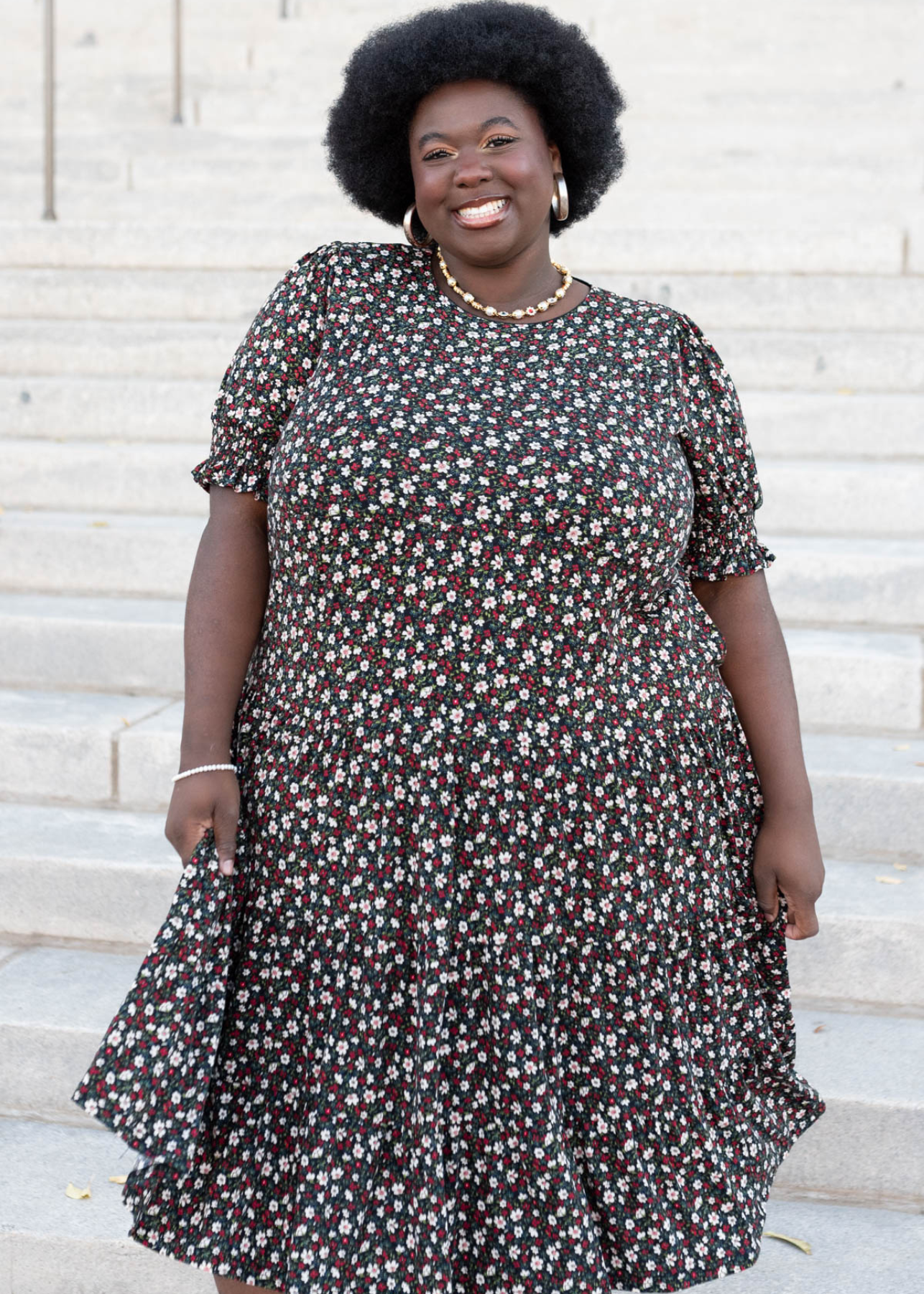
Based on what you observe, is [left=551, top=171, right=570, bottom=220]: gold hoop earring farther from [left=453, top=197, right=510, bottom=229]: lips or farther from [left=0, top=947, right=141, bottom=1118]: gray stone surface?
[left=0, top=947, right=141, bottom=1118]: gray stone surface

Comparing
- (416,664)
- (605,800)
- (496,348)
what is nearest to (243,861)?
(416,664)

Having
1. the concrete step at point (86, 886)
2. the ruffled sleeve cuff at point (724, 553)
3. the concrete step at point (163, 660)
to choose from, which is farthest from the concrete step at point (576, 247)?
the ruffled sleeve cuff at point (724, 553)

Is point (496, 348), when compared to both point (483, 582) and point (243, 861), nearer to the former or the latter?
point (483, 582)

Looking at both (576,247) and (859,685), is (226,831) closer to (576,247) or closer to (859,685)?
(859,685)

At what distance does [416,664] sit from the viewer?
1.96m

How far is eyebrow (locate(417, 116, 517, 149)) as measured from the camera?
2139 mm

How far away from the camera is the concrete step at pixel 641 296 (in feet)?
17.4

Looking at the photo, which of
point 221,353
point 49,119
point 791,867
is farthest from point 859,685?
point 49,119

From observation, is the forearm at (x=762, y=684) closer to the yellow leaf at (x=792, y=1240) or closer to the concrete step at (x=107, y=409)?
the yellow leaf at (x=792, y=1240)

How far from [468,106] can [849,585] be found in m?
2.43

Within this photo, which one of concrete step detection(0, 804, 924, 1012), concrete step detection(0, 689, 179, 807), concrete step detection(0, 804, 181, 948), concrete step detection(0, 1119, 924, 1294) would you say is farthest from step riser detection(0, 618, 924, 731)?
concrete step detection(0, 1119, 924, 1294)

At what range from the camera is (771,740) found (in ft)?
7.48

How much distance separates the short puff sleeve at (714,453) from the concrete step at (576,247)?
11.6 feet

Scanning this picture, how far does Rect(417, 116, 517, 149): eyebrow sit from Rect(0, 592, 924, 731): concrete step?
204 cm
